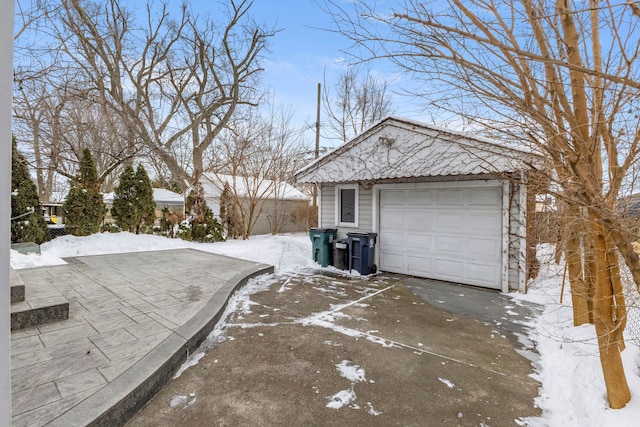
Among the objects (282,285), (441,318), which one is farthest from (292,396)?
(282,285)

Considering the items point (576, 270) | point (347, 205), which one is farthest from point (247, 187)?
point (576, 270)

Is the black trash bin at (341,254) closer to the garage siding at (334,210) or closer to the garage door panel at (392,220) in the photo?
the garage siding at (334,210)

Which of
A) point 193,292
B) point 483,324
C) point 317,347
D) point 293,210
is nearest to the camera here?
point 317,347

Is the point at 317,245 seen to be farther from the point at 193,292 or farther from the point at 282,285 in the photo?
the point at 193,292

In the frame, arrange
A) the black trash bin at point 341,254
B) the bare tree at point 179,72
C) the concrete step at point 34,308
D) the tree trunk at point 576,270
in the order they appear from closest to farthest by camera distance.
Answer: the tree trunk at point 576,270
the concrete step at point 34,308
the black trash bin at point 341,254
the bare tree at point 179,72

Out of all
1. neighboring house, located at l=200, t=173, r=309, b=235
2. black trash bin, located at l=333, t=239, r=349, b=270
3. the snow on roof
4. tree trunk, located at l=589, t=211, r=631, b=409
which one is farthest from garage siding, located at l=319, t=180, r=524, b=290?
the snow on roof

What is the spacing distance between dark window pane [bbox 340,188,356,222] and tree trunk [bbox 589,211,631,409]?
586 cm

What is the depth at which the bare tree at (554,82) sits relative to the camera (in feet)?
6.43

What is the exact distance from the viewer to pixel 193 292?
4965 millimetres

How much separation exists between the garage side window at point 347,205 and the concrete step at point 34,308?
5869 mm

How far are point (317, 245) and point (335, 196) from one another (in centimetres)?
141

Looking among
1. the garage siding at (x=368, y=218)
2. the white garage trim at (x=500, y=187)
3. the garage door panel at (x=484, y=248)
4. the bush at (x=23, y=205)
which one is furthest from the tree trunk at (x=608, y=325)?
the bush at (x=23, y=205)

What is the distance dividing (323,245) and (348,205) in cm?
126

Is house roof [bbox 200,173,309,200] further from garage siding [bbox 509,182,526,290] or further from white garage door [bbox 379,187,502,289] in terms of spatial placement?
garage siding [bbox 509,182,526,290]
